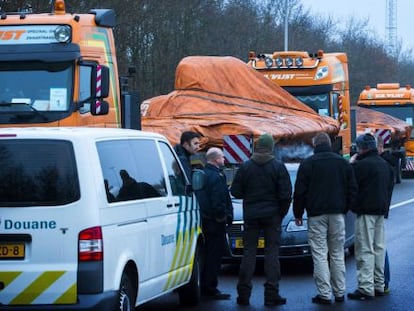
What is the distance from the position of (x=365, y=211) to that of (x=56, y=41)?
4764 mm

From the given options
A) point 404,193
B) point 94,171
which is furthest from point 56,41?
point 404,193

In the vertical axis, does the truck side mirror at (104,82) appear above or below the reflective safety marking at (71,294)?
above

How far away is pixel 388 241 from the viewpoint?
1702 centimetres

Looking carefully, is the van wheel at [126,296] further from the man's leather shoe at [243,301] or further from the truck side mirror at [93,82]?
the truck side mirror at [93,82]

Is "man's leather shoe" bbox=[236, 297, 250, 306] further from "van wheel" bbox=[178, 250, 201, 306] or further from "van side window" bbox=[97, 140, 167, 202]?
"van side window" bbox=[97, 140, 167, 202]

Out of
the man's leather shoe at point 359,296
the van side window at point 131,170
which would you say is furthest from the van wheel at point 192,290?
the man's leather shoe at point 359,296

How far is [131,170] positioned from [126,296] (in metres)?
1.14

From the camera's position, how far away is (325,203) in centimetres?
1062

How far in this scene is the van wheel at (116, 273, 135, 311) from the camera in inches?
321

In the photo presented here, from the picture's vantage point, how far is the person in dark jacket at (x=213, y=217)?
11.0 m

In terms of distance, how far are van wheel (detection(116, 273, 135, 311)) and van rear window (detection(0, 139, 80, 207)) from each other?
0.93 meters

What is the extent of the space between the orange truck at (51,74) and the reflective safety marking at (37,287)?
16.4ft

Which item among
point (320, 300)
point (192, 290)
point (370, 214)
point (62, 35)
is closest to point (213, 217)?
point (192, 290)

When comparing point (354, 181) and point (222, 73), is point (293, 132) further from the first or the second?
point (354, 181)
